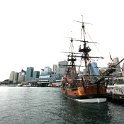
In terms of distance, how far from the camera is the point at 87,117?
29969mm

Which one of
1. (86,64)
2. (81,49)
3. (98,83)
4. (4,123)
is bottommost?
(4,123)

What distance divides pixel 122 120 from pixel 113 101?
1890 cm

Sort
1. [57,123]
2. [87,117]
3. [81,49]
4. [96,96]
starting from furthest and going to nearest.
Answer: [81,49], [96,96], [87,117], [57,123]

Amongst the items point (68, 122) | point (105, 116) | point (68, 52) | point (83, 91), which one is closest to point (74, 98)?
point (83, 91)

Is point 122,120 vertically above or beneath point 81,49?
beneath

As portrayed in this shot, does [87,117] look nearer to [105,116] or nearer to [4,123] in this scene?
[105,116]

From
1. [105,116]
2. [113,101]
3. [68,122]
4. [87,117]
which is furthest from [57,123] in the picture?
[113,101]

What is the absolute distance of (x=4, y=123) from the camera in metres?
→ 27.3

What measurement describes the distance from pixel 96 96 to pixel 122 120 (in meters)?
17.3

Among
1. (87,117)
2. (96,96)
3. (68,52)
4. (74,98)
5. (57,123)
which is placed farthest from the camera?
(68,52)

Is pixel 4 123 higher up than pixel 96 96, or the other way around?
pixel 96 96

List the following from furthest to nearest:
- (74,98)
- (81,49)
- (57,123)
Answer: (81,49) < (74,98) < (57,123)

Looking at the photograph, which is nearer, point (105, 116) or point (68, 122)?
point (68, 122)

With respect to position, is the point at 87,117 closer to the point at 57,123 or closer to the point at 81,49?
the point at 57,123
